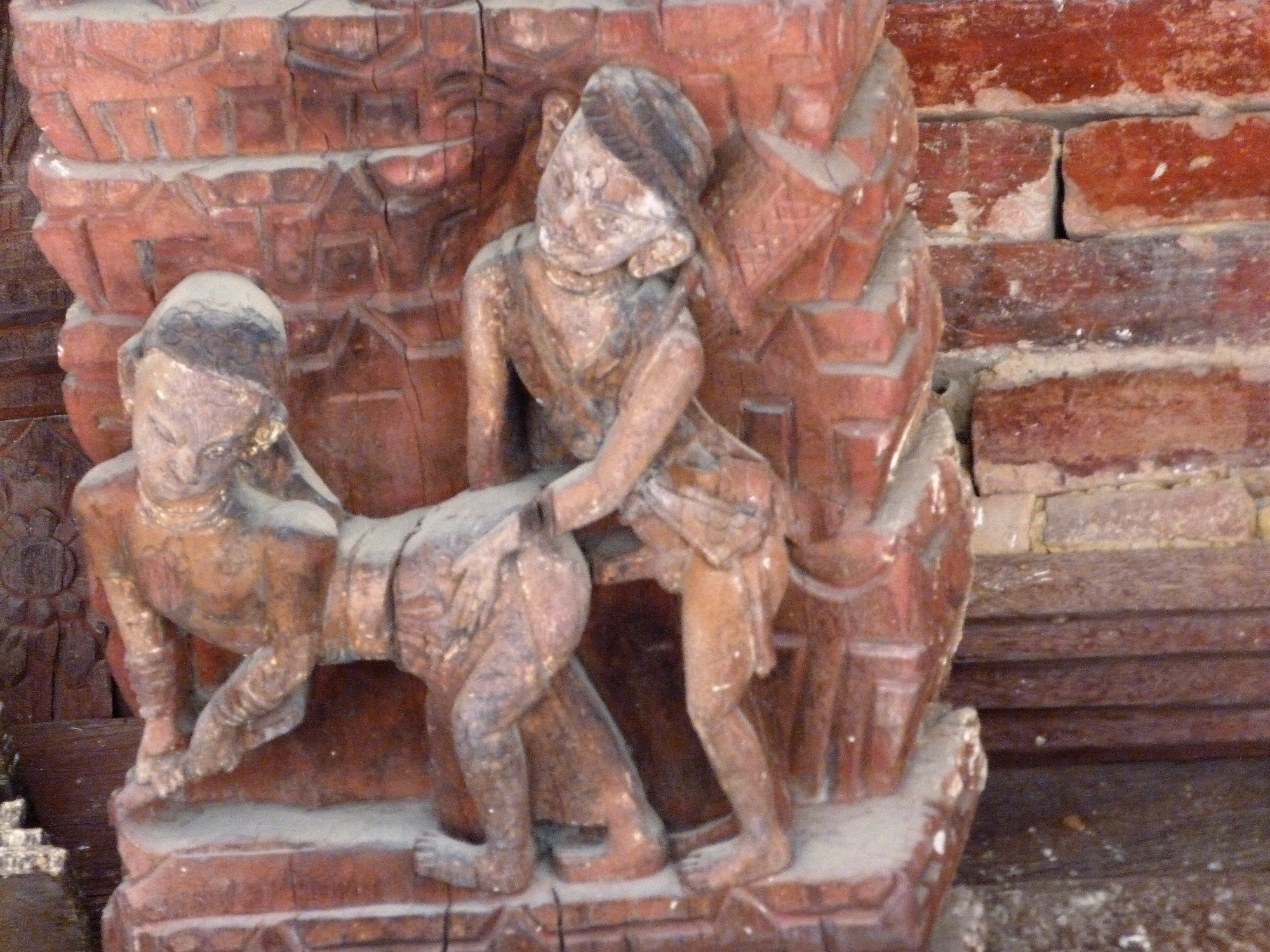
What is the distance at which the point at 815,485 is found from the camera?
2652mm

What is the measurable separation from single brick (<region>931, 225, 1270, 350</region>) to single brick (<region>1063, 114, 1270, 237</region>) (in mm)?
34

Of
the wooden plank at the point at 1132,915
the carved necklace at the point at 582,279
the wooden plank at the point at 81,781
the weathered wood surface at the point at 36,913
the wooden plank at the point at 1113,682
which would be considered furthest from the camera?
the wooden plank at the point at 1113,682

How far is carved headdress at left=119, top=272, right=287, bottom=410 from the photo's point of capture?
239 cm

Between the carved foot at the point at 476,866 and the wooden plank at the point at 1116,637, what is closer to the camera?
the carved foot at the point at 476,866

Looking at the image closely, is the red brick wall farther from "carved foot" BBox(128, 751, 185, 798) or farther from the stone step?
the stone step

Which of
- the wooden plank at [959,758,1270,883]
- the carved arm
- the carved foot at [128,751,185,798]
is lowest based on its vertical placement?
the wooden plank at [959,758,1270,883]

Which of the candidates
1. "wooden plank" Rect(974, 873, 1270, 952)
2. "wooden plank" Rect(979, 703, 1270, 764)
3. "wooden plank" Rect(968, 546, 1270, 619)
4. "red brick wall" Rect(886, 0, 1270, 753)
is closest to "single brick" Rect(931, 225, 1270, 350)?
"red brick wall" Rect(886, 0, 1270, 753)

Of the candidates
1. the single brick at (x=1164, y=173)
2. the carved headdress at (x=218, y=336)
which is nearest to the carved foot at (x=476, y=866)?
the carved headdress at (x=218, y=336)

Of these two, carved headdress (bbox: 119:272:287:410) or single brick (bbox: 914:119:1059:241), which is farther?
single brick (bbox: 914:119:1059:241)

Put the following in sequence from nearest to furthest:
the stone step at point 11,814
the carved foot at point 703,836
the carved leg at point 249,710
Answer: the carved leg at point 249,710, the carved foot at point 703,836, the stone step at point 11,814

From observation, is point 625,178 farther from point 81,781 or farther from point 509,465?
point 81,781

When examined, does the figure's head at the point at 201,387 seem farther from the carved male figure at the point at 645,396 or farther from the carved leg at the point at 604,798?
the carved leg at the point at 604,798

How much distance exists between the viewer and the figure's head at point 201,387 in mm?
2389

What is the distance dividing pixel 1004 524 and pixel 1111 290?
444mm
